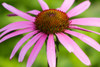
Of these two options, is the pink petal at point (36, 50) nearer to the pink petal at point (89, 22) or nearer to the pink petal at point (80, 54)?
the pink petal at point (80, 54)

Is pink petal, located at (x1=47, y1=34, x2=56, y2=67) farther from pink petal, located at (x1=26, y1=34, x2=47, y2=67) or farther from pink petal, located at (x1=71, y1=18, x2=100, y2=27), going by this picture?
pink petal, located at (x1=71, y1=18, x2=100, y2=27)

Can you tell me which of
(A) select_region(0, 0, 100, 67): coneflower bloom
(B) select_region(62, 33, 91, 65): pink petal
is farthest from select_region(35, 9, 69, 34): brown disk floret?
(B) select_region(62, 33, 91, 65): pink petal

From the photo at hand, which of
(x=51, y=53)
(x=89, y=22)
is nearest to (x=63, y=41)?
(x=51, y=53)

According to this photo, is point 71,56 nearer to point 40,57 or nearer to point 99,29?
point 40,57

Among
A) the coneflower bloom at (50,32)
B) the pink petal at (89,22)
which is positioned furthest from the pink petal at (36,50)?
the pink petal at (89,22)

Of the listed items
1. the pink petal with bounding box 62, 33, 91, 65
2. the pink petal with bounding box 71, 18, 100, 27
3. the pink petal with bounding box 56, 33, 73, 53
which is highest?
the pink petal with bounding box 71, 18, 100, 27

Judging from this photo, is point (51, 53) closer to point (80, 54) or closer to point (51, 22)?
point (80, 54)

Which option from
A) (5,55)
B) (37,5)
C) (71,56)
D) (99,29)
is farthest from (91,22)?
(37,5)

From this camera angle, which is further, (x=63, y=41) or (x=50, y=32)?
(x=50, y=32)
